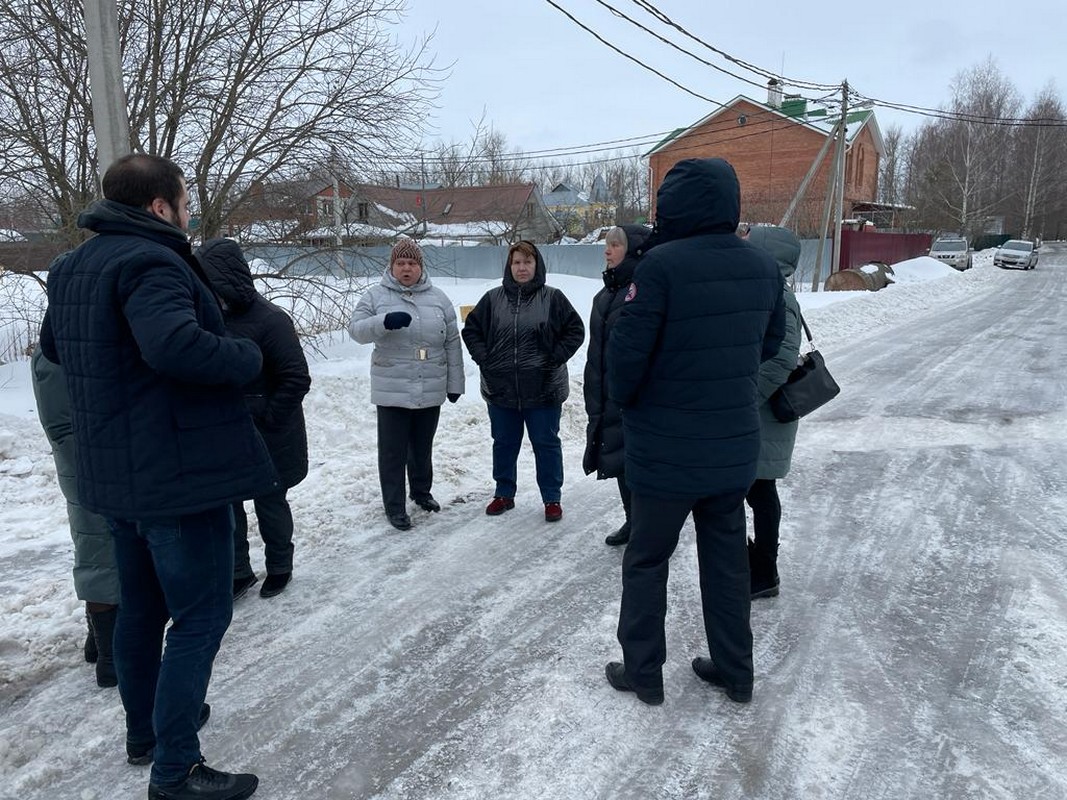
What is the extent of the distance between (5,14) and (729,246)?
779cm

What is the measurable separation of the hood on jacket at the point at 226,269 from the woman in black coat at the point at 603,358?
1.72 metres

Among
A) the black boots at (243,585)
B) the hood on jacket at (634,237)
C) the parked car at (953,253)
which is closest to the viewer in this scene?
the black boots at (243,585)

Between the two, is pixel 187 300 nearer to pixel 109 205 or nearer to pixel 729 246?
pixel 109 205

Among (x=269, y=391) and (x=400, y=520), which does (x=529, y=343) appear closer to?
(x=400, y=520)

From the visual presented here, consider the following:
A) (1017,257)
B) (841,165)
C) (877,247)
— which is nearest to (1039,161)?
(1017,257)

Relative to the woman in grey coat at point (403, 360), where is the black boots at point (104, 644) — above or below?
below

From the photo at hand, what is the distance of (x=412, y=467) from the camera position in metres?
4.89

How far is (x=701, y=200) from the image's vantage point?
249cm

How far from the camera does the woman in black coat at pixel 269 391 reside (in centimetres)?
333

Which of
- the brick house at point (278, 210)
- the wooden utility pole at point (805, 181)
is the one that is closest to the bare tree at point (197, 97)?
the brick house at point (278, 210)

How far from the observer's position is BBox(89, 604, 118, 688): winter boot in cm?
291

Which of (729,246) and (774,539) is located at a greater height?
(729,246)

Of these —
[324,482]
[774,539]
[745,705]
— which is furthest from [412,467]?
[745,705]

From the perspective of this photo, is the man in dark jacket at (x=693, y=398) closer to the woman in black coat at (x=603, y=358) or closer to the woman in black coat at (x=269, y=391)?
the woman in black coat at (x=603, y=358)
